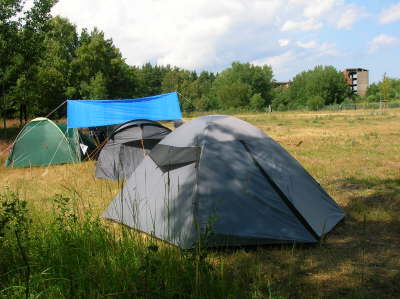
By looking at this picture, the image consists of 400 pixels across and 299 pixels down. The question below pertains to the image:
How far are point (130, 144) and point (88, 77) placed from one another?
34.4m

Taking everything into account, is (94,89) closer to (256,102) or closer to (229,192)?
(229,192)

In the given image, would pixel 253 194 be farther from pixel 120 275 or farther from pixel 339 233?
pixel 120 275

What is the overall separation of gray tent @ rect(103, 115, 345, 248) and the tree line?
6.50 m

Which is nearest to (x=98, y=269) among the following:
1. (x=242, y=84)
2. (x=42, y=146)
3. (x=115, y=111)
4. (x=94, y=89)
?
(x=115, y=111)

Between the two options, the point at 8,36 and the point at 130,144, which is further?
the point at 8,36

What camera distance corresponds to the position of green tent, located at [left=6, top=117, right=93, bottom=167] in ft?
33.6

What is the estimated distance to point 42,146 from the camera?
1040cm

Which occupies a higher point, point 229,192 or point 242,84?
point 242,84

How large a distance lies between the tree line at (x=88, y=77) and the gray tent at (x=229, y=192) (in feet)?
21.3

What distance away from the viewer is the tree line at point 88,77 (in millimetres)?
16406

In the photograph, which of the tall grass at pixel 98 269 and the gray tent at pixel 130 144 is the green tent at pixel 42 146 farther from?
the tall grass at pixel 98 269

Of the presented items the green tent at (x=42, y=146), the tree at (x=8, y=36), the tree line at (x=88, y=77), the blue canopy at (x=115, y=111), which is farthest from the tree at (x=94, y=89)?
the blue canopy at (x=115, y=111)

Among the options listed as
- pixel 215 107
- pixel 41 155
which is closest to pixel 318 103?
pixel 215 107

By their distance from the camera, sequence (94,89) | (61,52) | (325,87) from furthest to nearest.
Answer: (325,87) → (61,52) → (94,89)
